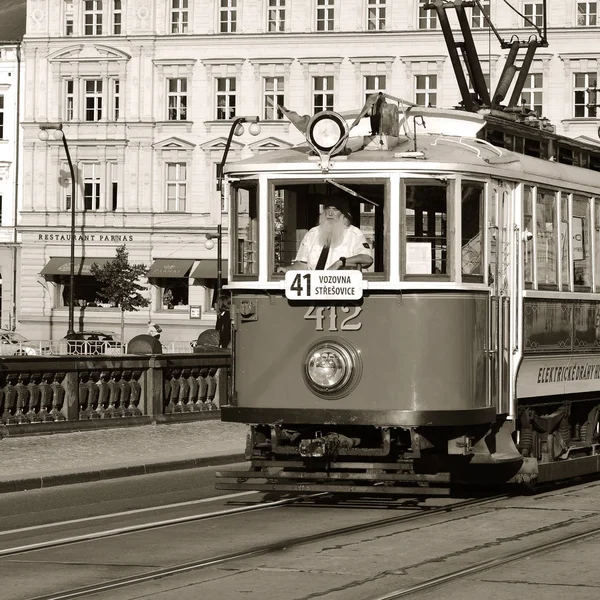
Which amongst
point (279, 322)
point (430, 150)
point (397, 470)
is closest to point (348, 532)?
point (397, 470)

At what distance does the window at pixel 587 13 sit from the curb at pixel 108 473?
54694 mm

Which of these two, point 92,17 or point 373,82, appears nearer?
point 373,82

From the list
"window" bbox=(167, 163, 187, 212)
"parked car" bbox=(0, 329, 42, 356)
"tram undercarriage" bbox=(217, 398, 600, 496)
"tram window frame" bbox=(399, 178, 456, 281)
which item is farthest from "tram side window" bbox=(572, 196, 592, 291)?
"window" bbox=(167, 163, 187, 212)

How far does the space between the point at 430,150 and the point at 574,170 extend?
247 centimetres

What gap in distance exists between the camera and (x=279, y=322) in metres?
13.4

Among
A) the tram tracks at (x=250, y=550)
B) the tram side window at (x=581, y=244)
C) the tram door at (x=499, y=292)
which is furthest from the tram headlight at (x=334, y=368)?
the tram side window at (x=581, y=244)

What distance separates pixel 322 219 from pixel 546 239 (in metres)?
2.31

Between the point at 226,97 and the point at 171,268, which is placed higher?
the point at 226,97

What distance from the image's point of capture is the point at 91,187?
76125 mm

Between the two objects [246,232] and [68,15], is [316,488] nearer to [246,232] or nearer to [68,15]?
[246,232]

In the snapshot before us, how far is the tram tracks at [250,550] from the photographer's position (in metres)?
9.72

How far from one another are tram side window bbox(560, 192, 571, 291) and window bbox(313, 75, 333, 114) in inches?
2358

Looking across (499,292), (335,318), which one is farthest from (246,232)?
(499,292)

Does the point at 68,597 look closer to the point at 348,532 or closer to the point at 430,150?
the point at 348,532
